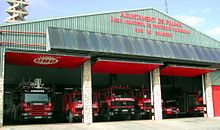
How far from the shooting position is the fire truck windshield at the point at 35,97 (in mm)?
22877

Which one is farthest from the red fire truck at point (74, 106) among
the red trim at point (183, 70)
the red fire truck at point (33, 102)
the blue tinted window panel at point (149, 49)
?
the red trim at point (183, 70)

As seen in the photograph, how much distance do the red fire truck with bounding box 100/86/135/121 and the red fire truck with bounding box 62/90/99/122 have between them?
0.98m

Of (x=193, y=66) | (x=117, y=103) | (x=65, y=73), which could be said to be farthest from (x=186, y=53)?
(x=65, y=73)

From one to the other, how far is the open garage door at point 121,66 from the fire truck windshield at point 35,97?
4.31 meters

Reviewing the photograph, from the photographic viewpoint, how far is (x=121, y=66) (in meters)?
24.7

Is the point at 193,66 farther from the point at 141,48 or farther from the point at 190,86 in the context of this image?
the point at 190,86

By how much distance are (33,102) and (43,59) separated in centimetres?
345

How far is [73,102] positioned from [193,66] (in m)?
11.1

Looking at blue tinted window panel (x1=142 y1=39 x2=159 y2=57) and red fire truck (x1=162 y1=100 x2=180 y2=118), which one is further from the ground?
blue tinted window panel (x1=142 y1=39 x2=159 y2=57)

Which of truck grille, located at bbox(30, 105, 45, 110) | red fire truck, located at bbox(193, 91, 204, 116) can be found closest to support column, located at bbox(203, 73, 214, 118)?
red fire truck, located at bbox(193, 91, 204, 116)

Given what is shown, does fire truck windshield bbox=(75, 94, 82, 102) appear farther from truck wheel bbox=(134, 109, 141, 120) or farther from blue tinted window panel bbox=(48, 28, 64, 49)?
blue tinted window panel bbox=(48, 28, 64, 49)

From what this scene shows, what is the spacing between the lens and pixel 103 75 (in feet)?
116

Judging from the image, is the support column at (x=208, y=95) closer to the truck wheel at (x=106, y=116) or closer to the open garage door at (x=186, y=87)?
the open garage door at (x=186, y=87)

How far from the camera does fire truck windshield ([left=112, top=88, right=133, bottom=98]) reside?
26164 mm
